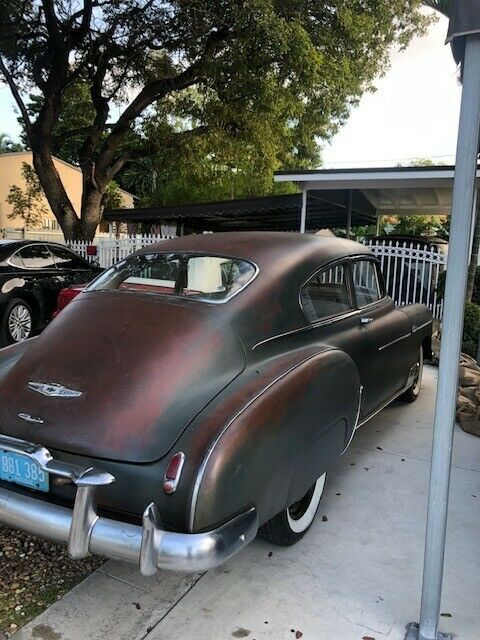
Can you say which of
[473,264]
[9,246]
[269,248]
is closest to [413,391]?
[269,248]

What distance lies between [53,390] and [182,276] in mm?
1036

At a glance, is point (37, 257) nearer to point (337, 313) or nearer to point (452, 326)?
point (337, 313)

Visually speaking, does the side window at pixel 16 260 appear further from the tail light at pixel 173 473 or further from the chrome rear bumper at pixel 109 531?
the tail light at pixel 173 473

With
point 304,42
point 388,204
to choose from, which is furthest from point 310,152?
point 304,42

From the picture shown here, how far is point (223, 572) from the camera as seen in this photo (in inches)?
105

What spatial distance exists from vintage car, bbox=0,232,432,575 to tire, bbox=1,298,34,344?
4116 millimetres

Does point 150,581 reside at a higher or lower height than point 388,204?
lower

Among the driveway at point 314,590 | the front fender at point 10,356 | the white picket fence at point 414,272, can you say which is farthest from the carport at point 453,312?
the white picket fence at point 414,272

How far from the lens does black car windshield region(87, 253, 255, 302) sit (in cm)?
291

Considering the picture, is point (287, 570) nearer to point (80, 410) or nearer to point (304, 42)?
point (80, 410)

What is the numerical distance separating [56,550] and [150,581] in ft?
1.96

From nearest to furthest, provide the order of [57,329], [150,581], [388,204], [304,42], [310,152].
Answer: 1. [150,581]
2. [57,329]
3. [304,42]
4. [388,204]
5. [310,152]

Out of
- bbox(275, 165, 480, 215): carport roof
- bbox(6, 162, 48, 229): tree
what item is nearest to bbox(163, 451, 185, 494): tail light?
bbox(275, 165, 480, 215): carport roof

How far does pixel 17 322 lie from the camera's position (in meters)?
7.25
